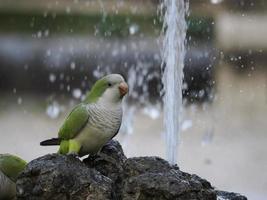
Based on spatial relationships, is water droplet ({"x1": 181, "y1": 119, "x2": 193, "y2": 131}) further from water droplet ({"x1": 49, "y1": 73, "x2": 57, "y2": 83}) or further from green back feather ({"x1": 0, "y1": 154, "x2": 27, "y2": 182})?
green back feather ({"x1": 0, "y1": 154, "x2": 27, "y2": 182})

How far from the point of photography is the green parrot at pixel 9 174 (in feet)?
6.37

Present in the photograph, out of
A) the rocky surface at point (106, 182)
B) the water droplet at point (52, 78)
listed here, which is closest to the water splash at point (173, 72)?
the rocky surface at point (106, 182)

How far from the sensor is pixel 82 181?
1.71 m

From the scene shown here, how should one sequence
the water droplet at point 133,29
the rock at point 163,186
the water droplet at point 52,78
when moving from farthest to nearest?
the water droplet at point 133,29
the water droplet at point 52,78
the rock at point 163,186

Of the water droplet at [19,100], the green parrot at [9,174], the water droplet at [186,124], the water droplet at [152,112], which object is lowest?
the water droplet at [186,124]

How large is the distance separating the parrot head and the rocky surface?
20cm

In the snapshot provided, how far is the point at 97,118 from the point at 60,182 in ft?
0.87

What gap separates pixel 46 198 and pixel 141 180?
9.7 inches

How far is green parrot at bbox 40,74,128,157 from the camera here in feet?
6.24

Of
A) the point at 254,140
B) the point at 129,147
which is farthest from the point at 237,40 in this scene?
the point at 129,147

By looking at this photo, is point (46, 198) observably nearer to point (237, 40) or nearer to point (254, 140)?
point (254, 140)

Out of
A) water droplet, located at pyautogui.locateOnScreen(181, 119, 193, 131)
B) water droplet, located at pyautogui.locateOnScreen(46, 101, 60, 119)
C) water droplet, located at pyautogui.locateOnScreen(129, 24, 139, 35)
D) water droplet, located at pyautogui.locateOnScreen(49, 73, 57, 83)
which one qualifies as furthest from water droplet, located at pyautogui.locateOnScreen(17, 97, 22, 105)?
water droplet, located at pyautogui.locateOnScreen(129, 24, 139, 35)

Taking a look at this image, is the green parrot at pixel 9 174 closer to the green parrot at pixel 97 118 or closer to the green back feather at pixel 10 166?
the green back feather at pixel 10 166

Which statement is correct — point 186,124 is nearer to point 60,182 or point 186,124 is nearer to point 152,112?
point 152,112
